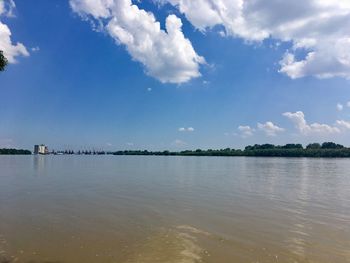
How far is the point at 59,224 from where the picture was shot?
16.8 m

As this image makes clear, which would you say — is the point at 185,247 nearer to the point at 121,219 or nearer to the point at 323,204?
the point at 121,219

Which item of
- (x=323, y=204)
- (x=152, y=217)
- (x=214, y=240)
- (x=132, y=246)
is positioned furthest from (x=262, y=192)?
(x=132, y=246)

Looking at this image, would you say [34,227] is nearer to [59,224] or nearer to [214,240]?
[59,224]

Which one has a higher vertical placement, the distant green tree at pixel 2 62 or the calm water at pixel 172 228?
the distant green tree at pixel 2 62

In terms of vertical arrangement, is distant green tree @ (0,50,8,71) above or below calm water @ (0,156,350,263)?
above

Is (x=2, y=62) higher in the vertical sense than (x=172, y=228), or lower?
higher

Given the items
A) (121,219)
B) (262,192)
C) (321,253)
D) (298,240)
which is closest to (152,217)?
(121,219)

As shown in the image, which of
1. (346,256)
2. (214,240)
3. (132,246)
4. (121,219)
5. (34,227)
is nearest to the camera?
(346,256)

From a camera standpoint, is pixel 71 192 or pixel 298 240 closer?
pixel 298 240

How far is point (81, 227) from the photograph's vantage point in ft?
53.4

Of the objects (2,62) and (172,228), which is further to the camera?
(172,228)

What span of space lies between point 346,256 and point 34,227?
41.7ft

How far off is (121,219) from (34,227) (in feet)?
13.8

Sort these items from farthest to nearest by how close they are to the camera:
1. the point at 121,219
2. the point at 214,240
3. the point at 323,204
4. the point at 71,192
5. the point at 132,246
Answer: the point at 71,192 < the point at 323,204 < the point at 121,219 < the point at 214,240 < the point at 132,246
